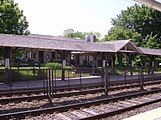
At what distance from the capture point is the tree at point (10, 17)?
33938mm

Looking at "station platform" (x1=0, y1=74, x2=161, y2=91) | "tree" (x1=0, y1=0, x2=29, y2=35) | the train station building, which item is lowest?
"station platform" (x1=0, y1=74, x2=161, y2=91)

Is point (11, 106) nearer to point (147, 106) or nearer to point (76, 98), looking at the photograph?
point (76, 98)

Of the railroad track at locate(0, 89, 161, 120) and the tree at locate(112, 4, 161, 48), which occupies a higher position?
the tree at locate(112, 4, 161, 48)

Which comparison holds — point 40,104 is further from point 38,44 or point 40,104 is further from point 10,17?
Answer: point 10,17

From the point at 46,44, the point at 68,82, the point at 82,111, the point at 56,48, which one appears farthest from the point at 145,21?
the point at 82,111

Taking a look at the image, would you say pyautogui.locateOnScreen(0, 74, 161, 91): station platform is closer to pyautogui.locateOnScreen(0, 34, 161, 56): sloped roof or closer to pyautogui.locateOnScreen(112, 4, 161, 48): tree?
pyautogui.locateOnScreen(0, 34, 161, 56): sloped roof

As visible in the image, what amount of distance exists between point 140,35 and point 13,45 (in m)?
45.6

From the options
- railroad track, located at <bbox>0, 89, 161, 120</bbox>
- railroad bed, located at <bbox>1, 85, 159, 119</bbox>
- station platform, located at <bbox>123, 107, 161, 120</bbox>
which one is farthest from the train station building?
station platform, located at <bbox>123, 107, 161, 120</bbox>

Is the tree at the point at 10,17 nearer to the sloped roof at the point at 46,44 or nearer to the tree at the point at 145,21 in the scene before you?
the sloped roof at the point at 46,44

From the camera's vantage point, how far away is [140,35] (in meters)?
65.0

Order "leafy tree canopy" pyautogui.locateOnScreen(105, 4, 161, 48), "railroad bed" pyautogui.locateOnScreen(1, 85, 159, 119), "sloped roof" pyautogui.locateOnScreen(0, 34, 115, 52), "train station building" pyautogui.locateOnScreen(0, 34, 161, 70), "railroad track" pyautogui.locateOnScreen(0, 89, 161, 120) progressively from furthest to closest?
"leafy tree canopy" pyautogui.locateOnScreen(105, 4, 161, 48), "train station building" pyautogui.locateOnScreen(0, 34, 161, 70), "sloped roof" pyautogui.locateOnScreen(0, 34, 115, 52), "railroad bed" pyautogui.locateOnScreen(1, 85, 159, 119), "railroad track" pyautogui.locateOnScreen(0, 89, 161, 120)

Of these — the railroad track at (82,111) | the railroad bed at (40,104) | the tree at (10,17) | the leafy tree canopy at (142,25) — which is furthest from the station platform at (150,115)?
the leafy tree canopy at (142,25)

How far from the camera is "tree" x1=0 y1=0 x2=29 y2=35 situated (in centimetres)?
3394

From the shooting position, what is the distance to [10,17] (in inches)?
1366
